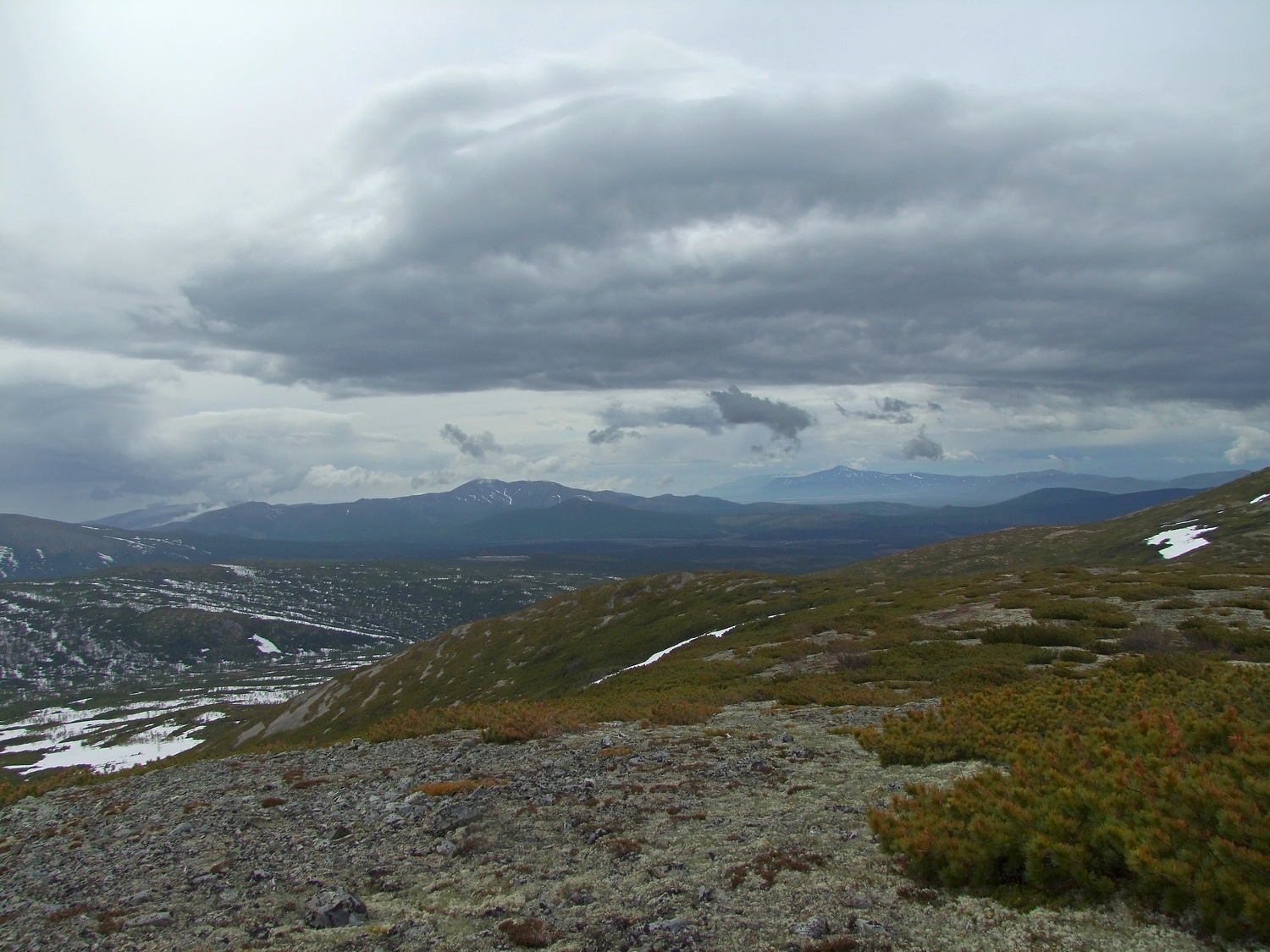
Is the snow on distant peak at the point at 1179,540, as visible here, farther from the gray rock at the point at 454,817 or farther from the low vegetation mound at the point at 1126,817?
the gray rock at the point at 454,817

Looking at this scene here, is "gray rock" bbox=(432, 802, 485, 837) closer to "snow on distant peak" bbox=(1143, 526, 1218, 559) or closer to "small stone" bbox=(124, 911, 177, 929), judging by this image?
"small stone" bbox=(124, 911, 177, 929)

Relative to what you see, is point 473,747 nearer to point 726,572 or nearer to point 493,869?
point 493,869

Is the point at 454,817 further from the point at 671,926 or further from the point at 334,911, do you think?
the point at 671,926

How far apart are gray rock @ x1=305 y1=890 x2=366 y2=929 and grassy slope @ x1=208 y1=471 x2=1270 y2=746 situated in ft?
74.8

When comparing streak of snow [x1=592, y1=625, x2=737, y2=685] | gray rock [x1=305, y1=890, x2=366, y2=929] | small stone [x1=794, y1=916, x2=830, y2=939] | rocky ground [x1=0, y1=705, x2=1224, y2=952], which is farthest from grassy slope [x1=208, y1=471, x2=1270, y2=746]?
gray rock [x1=305, y1=890, x2=366, y2=929]

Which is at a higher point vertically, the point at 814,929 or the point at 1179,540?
the point at 814,929

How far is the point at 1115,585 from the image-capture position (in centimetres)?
5166

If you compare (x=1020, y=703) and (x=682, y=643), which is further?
(x=682, y=643)

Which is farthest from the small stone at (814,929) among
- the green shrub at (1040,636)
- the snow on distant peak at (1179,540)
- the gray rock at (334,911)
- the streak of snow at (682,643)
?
the snow on distant peak at (1179,540)

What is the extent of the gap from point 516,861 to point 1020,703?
16.2 metres

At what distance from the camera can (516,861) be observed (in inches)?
546

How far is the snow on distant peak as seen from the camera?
12975 cm

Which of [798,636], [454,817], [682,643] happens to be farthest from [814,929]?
[682,643]

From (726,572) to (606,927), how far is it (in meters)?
104
